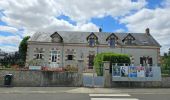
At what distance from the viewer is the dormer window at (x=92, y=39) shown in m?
42.5

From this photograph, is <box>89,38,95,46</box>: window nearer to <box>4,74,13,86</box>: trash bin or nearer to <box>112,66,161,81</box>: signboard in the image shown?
<box>112,66,161,81</box>: signboard

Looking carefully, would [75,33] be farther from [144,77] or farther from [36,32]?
[144,77]

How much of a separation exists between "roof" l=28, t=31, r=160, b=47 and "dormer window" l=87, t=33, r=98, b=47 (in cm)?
70

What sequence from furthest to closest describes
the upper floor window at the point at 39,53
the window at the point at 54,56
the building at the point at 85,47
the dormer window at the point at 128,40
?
the dormer window at the point at 128,40 < the window at the point at 54,56 < the building at the point at 85,47 < the upper floor window at the point at 39,53

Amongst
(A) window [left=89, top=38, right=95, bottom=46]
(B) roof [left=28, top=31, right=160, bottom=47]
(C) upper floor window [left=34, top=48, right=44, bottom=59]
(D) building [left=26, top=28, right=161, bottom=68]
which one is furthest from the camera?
(B) roof [left=28, top=31, right=160, bottom=47]

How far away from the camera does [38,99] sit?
41.5 ft

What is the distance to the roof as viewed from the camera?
42625mm

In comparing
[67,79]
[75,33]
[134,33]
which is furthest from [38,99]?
[134,33]

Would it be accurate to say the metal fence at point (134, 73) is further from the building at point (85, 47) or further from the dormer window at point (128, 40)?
the dormer window at point (128, 40)

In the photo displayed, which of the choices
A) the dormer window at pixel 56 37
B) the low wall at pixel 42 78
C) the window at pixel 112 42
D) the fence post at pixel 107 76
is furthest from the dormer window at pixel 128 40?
the low wall at pixel 42 78

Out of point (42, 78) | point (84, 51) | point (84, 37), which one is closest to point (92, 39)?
point (84, 37)

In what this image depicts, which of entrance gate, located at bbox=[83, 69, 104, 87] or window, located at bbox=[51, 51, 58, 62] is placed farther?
window, located at bbox=[51, 51, 58, 62]

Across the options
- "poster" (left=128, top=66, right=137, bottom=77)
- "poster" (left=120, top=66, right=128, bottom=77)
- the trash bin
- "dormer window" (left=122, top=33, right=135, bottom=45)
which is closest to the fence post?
"poster" (left=120, top=66, right=128, bottom=77)

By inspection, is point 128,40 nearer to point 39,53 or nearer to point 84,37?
point 84,37
